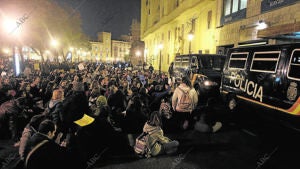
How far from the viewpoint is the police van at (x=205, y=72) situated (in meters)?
10.3

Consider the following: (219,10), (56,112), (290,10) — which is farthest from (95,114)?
(219,10)

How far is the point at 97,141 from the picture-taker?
4871 millimetres

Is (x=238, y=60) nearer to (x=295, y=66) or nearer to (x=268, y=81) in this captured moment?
(x=268, y=81)

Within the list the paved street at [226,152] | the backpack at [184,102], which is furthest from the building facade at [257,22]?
the backpack at [184,102]

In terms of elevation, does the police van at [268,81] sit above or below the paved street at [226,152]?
above

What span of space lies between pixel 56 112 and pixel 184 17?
958 inches

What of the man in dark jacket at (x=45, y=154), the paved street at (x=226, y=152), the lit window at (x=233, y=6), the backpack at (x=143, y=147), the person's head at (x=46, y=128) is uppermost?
the lit window at (x=233, y=6)

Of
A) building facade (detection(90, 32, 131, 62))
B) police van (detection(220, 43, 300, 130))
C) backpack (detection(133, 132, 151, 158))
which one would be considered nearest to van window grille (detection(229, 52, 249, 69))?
police van (detection(220, 43, 300, 130))

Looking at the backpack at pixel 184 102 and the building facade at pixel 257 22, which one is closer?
the backpack at pixel 184 102

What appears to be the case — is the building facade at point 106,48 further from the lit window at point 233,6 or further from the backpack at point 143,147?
the backpack at point 143,147

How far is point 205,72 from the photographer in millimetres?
10820

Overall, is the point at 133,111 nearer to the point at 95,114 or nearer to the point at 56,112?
the point at 95,114

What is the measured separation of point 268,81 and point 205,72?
5192 mm

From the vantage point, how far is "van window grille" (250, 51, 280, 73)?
5.57 metres
